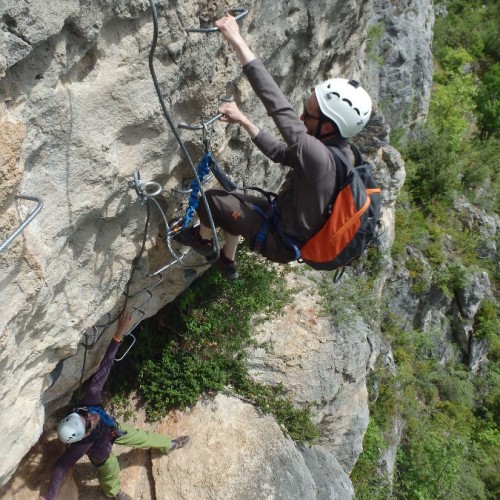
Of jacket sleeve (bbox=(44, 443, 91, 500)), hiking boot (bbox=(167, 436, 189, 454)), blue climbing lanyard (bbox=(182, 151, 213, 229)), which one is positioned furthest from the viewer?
hiking boot (bbox=(167, 436, 189, 454))

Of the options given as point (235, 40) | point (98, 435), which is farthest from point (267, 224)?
point (98, 435)

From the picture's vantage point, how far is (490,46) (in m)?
20.4

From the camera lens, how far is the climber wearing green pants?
5309mm

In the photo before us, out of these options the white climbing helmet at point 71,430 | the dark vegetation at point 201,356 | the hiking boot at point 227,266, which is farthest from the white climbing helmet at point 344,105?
the dark vegetation at point 201,356

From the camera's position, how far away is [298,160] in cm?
344

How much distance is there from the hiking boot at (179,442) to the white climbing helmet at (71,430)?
5.26 ft

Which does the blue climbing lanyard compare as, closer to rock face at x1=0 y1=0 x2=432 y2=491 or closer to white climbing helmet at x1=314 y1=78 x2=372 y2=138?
rock face at x1=0 y1=0 x2=432 y2=491

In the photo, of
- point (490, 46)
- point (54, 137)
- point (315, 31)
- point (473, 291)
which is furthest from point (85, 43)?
point (490, 46)

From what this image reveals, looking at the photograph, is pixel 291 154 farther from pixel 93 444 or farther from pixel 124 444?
pixel 124 444

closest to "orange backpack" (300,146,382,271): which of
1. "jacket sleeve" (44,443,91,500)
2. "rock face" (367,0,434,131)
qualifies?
"jacket sleeve" (44,443,91,500)

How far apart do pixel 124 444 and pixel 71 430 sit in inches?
43.7

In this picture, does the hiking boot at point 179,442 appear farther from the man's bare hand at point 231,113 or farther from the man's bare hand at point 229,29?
the man's bare hand at point 229,29

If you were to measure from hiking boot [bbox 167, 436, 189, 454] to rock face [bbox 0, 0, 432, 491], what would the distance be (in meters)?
1.68

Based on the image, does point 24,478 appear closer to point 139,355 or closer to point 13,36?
point 139,355
